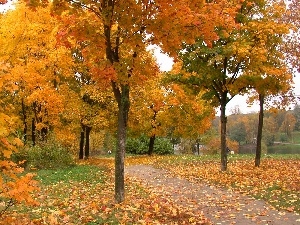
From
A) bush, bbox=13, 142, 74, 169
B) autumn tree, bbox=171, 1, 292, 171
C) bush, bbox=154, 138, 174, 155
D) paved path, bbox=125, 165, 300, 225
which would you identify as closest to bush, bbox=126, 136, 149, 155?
bush, bbox=154, 138, 174, 155

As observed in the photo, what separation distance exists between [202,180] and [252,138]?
81253 millimetres

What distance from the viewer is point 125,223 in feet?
23.5

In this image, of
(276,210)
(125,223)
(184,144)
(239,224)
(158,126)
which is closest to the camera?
(125,223)

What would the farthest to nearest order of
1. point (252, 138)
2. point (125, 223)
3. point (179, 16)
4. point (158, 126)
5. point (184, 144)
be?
point (252, 138) < point (184, 144) < point (158, 126) < point (179, 16) < point (125, 223)

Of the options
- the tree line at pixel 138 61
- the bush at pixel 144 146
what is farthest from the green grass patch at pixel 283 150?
the tree line at pixel 138 61

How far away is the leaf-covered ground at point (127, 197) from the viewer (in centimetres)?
757

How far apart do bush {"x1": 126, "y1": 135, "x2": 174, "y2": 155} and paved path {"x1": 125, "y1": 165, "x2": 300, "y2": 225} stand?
21.5 meters

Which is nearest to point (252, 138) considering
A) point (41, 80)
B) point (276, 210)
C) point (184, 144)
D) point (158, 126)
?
point (184, 144)

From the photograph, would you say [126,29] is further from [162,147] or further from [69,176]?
[162,147]

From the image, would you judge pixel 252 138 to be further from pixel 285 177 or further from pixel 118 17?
pixel 118 17

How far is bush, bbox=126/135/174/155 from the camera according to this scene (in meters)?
35.8

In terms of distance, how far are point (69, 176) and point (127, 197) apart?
5.36 metres

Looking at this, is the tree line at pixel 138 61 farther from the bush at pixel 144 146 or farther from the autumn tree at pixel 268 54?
the bush at pixel 144 146

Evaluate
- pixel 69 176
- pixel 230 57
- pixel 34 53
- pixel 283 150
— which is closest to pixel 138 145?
pixel 34 53
